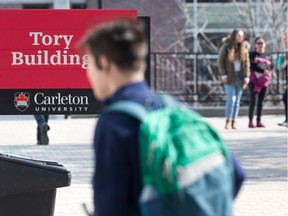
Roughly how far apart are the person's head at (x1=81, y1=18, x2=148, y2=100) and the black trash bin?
3.13 m

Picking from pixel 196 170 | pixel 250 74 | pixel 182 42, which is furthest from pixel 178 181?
pixel 182 42

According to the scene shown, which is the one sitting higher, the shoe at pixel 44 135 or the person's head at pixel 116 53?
the person's head at pixel 116 53

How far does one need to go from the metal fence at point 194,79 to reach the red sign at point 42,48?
48.6ft

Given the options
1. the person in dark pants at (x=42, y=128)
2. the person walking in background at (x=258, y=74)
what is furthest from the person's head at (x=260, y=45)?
the person in dark pants at (x=42, y=128)

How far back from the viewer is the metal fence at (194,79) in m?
23.9

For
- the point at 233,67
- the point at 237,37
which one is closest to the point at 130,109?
the point at 237,37

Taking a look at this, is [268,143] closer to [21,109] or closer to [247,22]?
[21,109]

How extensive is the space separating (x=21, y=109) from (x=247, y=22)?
19.1 m

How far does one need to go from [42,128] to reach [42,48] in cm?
634

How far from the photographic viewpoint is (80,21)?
28.3ft

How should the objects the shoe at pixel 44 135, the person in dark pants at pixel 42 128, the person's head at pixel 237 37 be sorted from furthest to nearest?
the person's head at pixel 237 37
the shoe at pixel 44 135
the person in dark pants at pixel 42 128

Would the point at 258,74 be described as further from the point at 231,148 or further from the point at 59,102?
the point at 59,102

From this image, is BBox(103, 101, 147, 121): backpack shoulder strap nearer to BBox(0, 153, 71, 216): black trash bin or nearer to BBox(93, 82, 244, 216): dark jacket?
BBox(93, 82, 244, 216): dark jacket

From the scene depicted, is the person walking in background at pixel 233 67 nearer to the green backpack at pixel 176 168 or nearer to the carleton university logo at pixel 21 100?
the carleton university logo at pixel 21 100
